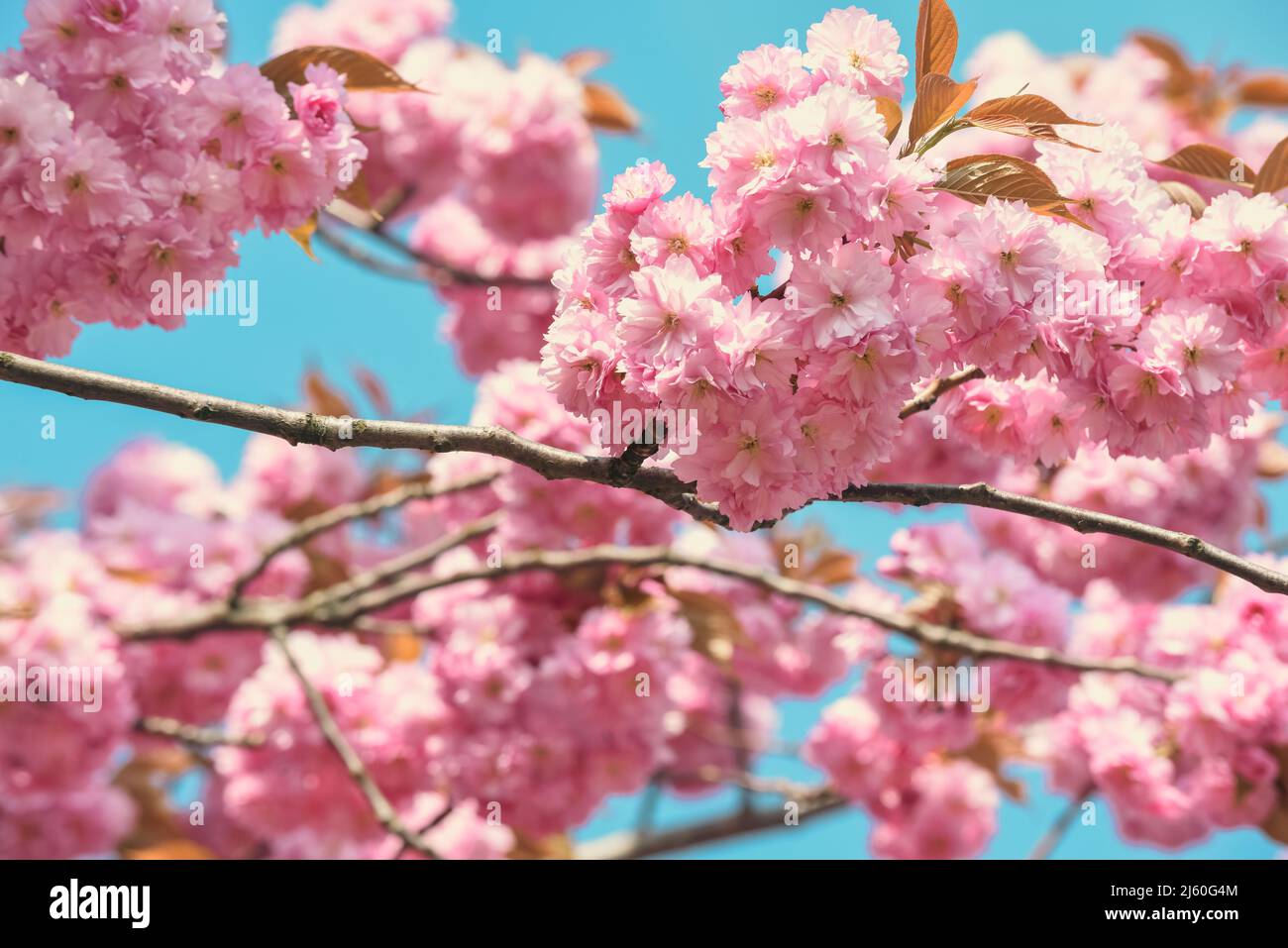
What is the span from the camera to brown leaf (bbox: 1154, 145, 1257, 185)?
193 centimetres

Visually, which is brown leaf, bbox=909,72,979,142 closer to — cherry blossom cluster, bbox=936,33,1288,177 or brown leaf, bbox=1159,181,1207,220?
brown leaf, bbox=1159,181,1207,220

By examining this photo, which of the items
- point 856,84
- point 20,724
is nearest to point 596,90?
point 20,724

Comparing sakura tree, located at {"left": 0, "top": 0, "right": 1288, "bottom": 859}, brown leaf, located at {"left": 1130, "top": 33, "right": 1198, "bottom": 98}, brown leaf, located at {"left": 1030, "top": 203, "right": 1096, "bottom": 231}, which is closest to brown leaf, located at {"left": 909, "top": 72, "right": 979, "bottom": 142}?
sakura tree, located at {"left": 0, "top": 0, "right": 1288, "bottom": 859}

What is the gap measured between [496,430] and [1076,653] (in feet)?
8.33

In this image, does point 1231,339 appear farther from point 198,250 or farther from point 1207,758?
point 1207,758

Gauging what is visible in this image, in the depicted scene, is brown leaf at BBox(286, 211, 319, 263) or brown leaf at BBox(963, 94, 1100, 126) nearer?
brown leaf at BBox(963, 94, 1100, 126)

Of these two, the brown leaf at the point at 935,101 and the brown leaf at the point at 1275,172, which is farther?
the brown leaf at the point at 1275,172

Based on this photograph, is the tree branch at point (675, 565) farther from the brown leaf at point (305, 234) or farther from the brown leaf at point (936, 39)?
the brown leaf at point (936, 39)

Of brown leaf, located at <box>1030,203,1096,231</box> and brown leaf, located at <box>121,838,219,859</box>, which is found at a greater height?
brown leaf, located at <box>1030,203,1096,231</box>

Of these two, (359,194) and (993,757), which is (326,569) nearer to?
(359,194)

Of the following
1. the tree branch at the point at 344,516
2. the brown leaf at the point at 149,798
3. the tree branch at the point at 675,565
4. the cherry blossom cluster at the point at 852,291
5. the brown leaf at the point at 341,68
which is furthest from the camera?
the brown leaf at the point at 149,798

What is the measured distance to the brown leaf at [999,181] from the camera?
1.53 m

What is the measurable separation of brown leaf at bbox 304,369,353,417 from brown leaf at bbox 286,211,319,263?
2.00 metres

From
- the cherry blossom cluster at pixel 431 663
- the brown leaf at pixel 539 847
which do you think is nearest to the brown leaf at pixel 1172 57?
the cherry blossom cluster at pixel 431 663
